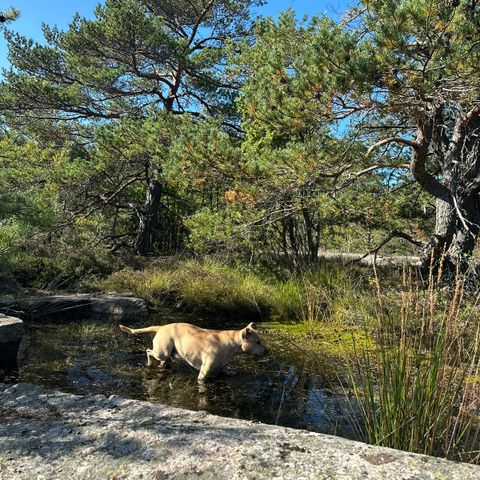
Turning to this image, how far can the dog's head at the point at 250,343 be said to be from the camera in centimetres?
601

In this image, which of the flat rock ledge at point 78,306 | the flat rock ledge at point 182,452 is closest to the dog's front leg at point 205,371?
the flat rock ledge at point 182,452

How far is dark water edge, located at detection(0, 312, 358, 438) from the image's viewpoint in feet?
16.1

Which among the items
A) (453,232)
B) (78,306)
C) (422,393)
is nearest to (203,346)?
(422,393)

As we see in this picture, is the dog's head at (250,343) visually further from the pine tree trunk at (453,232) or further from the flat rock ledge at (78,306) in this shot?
the pine tree trunk at (453,232)

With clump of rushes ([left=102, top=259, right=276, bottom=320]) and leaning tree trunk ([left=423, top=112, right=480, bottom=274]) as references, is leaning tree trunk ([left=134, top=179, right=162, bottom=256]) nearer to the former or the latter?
clump of rushes ([left=102, top=259, right=276, bottom=320])

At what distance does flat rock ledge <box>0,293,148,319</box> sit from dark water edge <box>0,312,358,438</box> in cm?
69

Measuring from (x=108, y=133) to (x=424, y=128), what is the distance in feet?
29.4

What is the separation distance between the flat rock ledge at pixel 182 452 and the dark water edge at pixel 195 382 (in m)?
0.93

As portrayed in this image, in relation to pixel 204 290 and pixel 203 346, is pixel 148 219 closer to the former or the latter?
pixel 204 290

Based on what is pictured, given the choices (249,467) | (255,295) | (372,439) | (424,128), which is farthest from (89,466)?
(255,295)

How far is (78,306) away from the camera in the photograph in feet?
28.2

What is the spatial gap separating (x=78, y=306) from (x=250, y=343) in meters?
3.91

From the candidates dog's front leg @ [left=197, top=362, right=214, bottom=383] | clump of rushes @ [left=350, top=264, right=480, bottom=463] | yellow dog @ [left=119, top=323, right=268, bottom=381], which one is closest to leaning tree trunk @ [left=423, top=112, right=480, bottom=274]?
yellow dog @ [left=119, top=323, right=268, bottom=381]

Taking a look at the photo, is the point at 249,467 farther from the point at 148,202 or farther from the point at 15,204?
the point at 148,202
